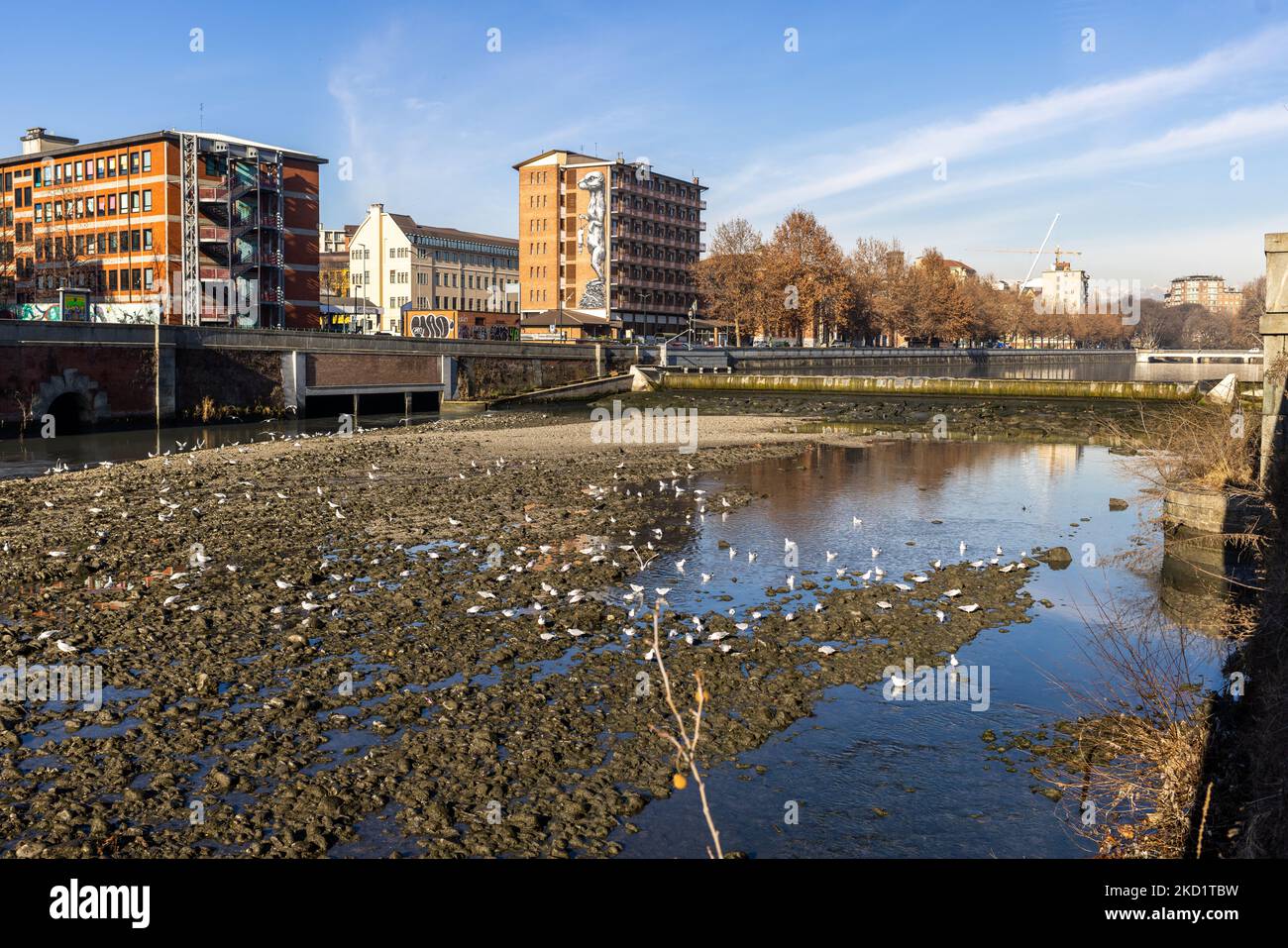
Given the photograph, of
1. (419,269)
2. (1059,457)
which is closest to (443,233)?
(419,269)

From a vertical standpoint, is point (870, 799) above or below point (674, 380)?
below

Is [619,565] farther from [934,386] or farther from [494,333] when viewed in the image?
[494,333]

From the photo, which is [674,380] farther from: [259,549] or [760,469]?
[259,549]

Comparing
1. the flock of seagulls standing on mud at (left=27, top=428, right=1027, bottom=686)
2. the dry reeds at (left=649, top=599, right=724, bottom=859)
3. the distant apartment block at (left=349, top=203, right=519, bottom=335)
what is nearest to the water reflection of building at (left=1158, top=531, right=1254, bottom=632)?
the flock of seagulls standing on mud at (left=27, top=428, right=1027, bottom=686)

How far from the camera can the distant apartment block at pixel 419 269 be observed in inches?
5659

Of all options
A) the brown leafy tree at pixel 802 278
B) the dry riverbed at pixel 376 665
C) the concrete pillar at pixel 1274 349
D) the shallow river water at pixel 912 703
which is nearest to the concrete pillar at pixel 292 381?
the dry riverbed at pixel 376 665

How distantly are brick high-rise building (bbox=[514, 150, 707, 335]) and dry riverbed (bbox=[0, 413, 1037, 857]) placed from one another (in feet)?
338

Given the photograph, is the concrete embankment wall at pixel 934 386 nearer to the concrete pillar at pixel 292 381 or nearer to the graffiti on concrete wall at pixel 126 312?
the concrete pillar at pixel 292 381

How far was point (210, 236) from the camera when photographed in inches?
3236

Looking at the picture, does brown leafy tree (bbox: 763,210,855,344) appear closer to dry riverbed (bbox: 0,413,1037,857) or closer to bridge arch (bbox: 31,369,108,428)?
bridge arch (bbox: 31,369,108,428)

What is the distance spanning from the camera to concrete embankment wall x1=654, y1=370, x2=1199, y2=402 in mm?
57062

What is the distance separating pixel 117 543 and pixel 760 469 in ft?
66.9

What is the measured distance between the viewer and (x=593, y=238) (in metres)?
126
